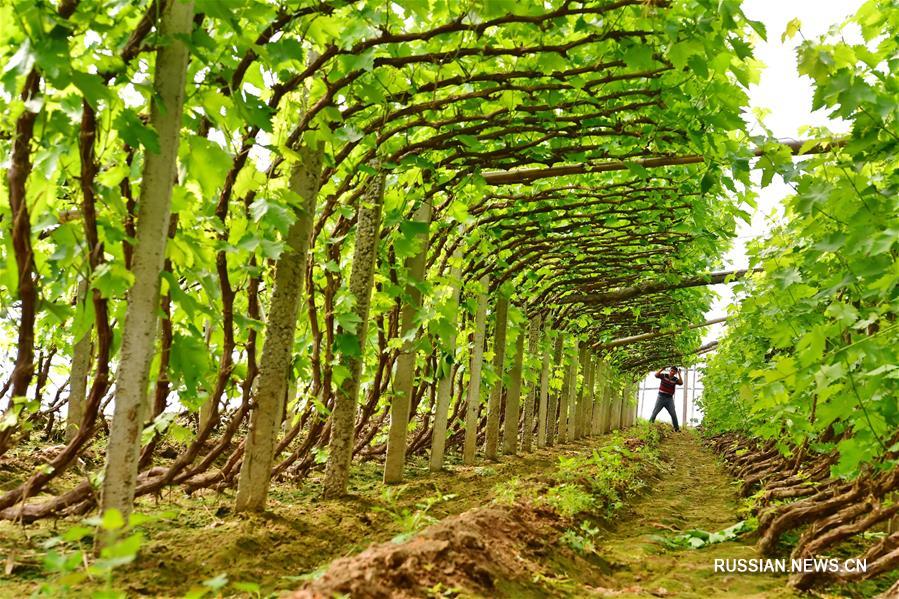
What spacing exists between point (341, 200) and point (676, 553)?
10.2 feet

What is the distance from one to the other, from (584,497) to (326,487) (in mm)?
1775

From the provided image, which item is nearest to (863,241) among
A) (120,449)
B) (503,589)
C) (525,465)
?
(503,589)

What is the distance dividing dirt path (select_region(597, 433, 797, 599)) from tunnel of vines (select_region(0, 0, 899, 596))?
230 millimetres

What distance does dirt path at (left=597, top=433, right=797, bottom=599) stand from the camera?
284 centimetres

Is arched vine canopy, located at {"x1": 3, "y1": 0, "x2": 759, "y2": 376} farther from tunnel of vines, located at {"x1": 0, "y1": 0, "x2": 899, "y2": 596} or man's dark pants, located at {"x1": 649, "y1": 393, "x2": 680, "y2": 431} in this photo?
man's dark pants, located at {"x1": 649, "y1": 393, "x2": 680, "y2": 431}

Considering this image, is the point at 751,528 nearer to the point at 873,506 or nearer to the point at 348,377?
the point at 873,506

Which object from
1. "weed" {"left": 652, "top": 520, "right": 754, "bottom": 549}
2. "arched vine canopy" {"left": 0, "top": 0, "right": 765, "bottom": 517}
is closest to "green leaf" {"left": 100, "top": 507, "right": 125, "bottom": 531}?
"arched vine canopy" {"left": 0, "top": 0, "right": 765, "bottom": 517}

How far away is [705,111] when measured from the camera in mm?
3713

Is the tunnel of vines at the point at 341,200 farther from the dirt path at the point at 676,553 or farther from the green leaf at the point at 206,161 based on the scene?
the dirt path at the point at 676,553

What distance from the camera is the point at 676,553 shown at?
12.0 feet

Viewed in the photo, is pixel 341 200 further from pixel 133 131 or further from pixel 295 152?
pixel 133 131

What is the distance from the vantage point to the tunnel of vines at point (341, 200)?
80.7 inches

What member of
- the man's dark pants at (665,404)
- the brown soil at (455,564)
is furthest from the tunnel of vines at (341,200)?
the man's dark pants at (665,404)

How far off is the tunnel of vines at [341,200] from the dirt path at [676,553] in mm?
230
